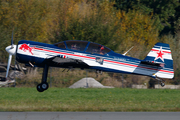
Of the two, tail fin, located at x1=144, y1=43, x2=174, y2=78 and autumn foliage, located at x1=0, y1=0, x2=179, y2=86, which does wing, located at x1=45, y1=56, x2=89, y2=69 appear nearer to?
tail fin, located at x1=144, y1=43, x2=174, y2=78

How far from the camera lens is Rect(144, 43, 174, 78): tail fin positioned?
47.3ft

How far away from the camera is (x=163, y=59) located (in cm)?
1473

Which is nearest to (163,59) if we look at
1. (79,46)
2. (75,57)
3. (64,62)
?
(79,46)

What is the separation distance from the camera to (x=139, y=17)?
38.9 meters

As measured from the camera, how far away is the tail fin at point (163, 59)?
1443 centimetres

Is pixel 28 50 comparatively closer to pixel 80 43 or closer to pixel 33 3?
pixel 80 43

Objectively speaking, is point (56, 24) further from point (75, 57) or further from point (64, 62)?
point (64, 62)

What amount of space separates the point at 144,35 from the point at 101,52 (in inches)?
962

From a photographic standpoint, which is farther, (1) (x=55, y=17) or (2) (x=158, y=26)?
(2) (x=158, y=26)

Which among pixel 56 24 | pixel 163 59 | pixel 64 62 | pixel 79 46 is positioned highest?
pixel 56 24

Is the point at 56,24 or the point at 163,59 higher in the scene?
the point at 56,24

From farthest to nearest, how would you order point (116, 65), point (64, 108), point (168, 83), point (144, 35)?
point (144, 35)
point (168, 83)
point (116, 65)
point (64, 108)

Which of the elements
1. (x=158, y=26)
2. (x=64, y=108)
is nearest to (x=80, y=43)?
(x=64, y=108)

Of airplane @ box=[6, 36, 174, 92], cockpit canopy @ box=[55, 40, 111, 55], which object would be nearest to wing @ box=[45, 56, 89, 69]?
airplane @ box=[6, 36, 174, 92]
